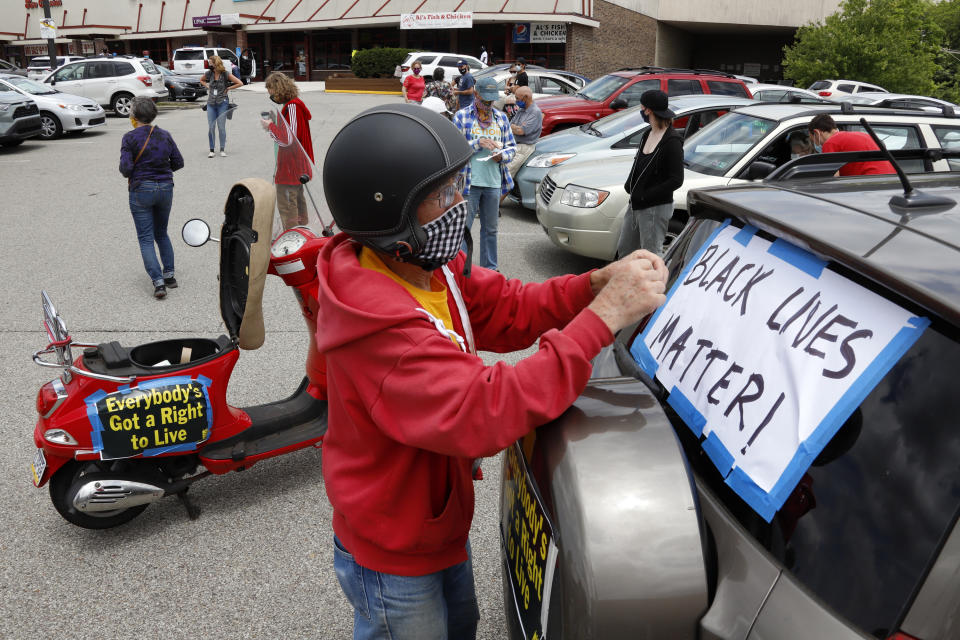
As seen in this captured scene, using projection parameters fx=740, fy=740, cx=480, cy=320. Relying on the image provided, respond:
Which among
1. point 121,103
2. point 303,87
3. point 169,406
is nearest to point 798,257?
point 169,406

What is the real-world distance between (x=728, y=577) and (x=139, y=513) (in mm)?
2990

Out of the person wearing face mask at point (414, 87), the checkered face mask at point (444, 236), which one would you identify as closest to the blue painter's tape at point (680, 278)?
the checkered face mask at point (444, 236)

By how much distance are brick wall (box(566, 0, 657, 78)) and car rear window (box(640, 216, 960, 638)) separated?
35.4 metres

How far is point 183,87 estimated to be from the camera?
90.8 feet

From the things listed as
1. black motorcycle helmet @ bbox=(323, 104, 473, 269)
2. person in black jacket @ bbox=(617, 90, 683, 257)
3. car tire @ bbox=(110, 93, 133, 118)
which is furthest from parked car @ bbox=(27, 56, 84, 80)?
black motorcycle helmet @ bbox=(323, 104, 473, 269)

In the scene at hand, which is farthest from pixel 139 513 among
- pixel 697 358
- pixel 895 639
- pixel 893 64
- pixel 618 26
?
pixel 618 26

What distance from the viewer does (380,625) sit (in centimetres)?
180

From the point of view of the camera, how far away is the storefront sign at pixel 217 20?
132 feet

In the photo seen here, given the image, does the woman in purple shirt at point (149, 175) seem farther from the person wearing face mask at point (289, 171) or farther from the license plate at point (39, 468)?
the license plate at point (39, 468)

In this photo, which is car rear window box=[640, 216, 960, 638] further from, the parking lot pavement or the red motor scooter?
the red motor scooter

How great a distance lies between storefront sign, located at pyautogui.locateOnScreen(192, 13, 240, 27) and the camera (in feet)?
132

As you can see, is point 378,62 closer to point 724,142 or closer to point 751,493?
point 724,142

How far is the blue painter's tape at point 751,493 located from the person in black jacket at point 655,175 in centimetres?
478

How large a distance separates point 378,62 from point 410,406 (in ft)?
112
